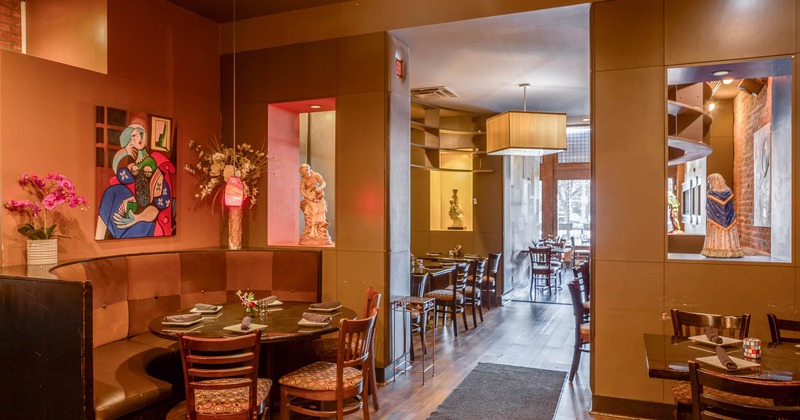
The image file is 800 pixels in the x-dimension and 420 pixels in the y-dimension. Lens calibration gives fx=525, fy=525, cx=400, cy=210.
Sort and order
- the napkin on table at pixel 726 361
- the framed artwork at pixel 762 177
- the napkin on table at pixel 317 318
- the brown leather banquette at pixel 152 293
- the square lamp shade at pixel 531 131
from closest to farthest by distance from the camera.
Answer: the napkin on table at pixel 726 361 < the brown leather banquette at pixel 152 293 < the napkin on table at pixel 317 318 < the framed artwork at pixel 762 177 < the square lamp shade at pixel 531 131

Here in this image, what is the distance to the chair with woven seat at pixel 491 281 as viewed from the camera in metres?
7.95

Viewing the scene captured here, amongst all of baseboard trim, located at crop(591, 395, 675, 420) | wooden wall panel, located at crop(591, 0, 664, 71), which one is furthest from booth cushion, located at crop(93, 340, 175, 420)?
wooden wall panel, located at crop(591, 0, 664, 71)

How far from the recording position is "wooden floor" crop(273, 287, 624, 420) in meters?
4.21

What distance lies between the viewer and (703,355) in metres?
2.86

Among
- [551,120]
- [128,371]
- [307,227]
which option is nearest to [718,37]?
[551,120]

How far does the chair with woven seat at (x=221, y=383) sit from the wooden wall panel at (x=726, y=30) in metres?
3.58

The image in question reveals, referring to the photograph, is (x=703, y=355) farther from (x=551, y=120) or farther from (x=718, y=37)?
(x=551, y=120)

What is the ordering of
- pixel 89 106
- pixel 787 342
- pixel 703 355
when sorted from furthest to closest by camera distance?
pixel 89 106 → pixel 787 342 → pixel 703 355

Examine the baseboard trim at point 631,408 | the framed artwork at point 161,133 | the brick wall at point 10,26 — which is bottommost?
the baseboard trim at point 631,408

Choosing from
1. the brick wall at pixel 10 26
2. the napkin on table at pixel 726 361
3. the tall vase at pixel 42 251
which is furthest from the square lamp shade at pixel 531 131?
the brick wall at pixel 10 26

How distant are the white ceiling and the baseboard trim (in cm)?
313

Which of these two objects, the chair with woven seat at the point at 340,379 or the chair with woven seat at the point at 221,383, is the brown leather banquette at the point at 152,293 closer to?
the chair with woven seat at the point at 221,383

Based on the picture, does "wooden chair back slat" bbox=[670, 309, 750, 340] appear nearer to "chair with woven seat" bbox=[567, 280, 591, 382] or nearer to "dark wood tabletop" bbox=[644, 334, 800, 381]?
"dark wood tabletop" bbox=[644, 334, 800, 381]

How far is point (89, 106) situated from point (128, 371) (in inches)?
86.2
